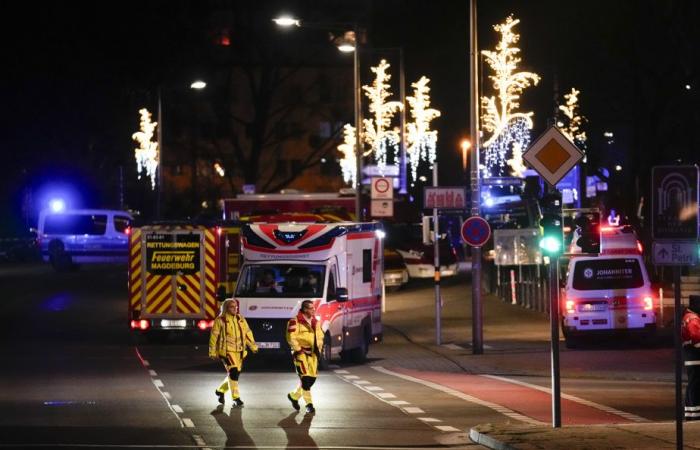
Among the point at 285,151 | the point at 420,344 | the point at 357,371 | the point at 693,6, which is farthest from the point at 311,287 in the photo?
the point at 285,151

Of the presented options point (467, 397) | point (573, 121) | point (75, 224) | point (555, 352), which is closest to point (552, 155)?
point (555, 352)

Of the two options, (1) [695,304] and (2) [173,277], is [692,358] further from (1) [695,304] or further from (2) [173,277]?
(2) [173,277]

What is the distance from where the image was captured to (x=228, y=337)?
64.0 ft

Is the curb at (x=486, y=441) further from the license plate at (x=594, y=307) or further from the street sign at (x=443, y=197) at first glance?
the street sign at (x=443, y=197)

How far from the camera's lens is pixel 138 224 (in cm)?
3303

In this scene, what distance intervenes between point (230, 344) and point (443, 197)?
12.1 meters

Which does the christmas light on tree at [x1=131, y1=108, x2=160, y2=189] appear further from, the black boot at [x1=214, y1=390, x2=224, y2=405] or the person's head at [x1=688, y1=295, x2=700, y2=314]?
the person's head at [x1=688, y1=295, x2=700, y2=314]

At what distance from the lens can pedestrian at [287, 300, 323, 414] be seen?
18688 mm

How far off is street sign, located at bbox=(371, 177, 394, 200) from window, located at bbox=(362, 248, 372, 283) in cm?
756

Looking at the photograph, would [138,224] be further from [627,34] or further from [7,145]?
[7,145]

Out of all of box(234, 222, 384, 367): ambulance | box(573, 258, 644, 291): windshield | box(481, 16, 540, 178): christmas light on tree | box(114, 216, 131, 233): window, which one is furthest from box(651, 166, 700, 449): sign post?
box(114, 216, 131, 233): window

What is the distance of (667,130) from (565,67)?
149 inches

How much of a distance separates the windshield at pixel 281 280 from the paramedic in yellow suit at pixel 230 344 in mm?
5986

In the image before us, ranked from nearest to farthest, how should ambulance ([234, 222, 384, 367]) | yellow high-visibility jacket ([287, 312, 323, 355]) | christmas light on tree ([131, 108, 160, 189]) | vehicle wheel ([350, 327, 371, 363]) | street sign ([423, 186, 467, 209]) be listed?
yellow high-visibility jacket ([287, 312, 323, 355])
ambulance ([234, 222, 384, 367])
vehicle wheel ([350, 327, 371, 363])
street sign ([423, 186, 467, 209])
christmas light on tree ([131, 108, 160, 189])
